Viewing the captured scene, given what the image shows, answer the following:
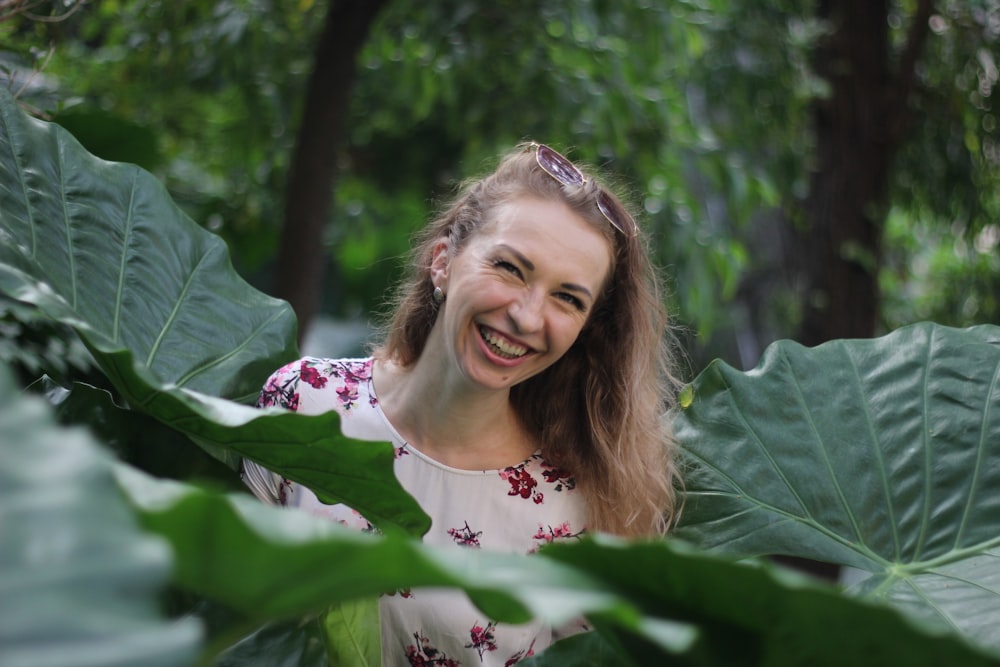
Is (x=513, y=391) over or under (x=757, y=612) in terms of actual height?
under

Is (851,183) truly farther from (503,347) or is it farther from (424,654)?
(424,654)

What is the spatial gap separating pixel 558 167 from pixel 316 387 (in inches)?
16.2

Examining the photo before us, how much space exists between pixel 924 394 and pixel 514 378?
1.72 ft

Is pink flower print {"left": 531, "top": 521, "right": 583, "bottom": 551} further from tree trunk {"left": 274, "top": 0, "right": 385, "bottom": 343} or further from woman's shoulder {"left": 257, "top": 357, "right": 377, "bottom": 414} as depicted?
tree trunk {"left": 274, "top": 0, "right": 385, "bottom": 343}

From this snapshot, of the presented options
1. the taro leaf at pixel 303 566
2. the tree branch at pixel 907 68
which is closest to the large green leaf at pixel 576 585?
the taro leaf at pixel 303 566

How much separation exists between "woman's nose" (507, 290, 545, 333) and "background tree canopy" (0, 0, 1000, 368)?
3.76ft

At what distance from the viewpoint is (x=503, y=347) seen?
132 cm

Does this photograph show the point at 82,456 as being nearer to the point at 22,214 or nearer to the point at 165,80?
the point at 22,214

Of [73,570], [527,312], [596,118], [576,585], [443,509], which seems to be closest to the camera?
[73,570]

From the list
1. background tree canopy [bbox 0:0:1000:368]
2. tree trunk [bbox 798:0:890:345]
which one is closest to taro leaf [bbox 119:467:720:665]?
background tree canopy [bbox 0:0:1000:368]

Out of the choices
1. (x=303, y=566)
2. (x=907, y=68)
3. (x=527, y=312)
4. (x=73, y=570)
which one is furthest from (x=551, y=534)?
(x=907, y=68)

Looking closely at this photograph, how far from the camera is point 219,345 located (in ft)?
4.91

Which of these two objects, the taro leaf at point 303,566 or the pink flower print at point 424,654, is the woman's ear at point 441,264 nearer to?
the pink flower print at point 424,654

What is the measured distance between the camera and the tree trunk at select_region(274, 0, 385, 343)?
2617 mm
